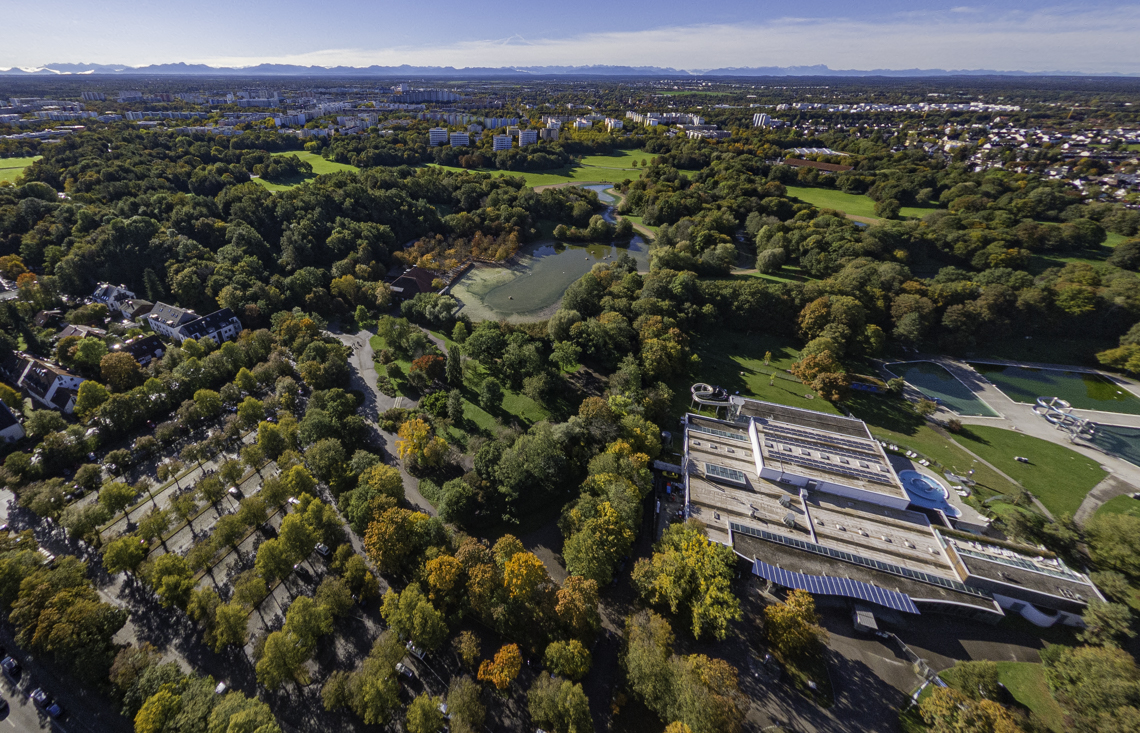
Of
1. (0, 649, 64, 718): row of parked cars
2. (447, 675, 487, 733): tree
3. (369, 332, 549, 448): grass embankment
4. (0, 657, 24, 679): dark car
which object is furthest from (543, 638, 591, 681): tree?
(0, 657, 24, 679): dark car

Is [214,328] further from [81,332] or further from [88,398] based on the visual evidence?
[88,398]

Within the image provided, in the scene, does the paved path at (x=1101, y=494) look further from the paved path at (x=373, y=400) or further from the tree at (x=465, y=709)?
the paved path at (x=373, y=400)

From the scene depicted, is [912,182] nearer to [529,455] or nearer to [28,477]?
[529,455]

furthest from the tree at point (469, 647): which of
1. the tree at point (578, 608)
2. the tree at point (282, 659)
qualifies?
the tree at point (282, 659)

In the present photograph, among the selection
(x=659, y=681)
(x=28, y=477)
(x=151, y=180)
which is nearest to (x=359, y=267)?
(x=28, y=477)

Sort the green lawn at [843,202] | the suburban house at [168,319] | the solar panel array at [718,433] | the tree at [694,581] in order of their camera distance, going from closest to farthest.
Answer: the tree at [694,581]
the solar panel array at [718,433]
the suburban house at [168,319]
the green lawn at [843,202]

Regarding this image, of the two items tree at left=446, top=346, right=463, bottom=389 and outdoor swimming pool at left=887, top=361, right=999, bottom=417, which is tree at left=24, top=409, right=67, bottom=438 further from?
outdoor swimming pool at left=887, top=361, right=999, bottom=417

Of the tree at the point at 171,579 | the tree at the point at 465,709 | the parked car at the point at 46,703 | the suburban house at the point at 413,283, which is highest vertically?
the suburban house at the point at 413,283
